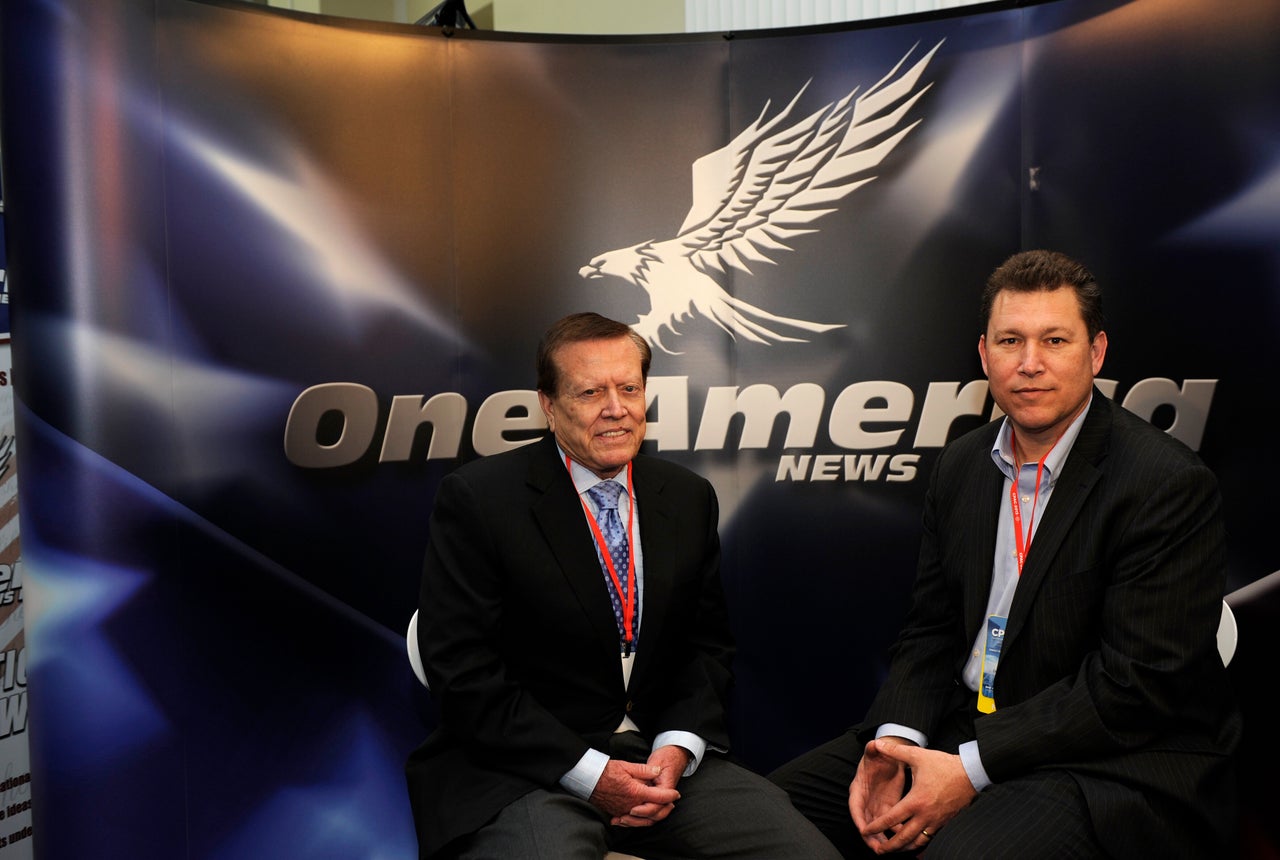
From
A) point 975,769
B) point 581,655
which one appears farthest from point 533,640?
point 975,769

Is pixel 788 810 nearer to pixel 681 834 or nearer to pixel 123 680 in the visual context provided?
pixel 681 834

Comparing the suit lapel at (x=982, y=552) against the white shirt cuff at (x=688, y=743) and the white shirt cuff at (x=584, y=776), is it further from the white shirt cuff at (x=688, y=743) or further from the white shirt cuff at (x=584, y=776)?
the white shirt cuff at (x=584, y=776)

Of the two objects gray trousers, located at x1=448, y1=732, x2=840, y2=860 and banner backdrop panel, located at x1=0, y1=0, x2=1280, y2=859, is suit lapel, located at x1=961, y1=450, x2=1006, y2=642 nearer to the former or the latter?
gray trousers, located at x1=448, y1=732, x2=840, y2=860

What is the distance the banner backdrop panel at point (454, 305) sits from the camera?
3.07 meters

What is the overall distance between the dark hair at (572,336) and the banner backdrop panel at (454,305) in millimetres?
1242

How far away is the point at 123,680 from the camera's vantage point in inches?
123

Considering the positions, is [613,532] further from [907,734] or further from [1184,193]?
[1184,193]

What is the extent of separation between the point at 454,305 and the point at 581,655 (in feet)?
5.44

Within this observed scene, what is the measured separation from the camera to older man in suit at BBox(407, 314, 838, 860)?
7.10 feet

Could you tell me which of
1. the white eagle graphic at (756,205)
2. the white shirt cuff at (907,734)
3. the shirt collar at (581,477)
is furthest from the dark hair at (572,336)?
the white eagle graphic at (756,205)

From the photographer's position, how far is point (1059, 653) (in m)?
2.11

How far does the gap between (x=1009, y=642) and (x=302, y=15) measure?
9.30 feet

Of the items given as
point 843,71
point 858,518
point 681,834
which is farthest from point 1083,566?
point 843,71

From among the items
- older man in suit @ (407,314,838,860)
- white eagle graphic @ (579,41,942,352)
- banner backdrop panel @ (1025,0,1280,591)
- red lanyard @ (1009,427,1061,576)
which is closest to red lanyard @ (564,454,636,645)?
older man in suit @ (407,314,838,860)
